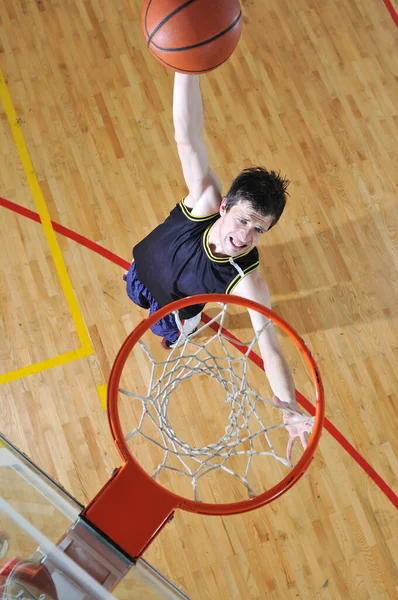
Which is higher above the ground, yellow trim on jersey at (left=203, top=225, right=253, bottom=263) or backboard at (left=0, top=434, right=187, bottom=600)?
yellow trim on jersey at (left=203, top=225, right=253, bottom=263)

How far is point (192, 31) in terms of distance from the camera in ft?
8.14

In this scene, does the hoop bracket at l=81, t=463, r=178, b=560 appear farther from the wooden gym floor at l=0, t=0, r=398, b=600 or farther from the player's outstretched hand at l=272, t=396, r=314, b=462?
the wooden gym floor at l=0, t=0, r=398, b=600

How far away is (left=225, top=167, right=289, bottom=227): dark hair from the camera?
2504 millimetres

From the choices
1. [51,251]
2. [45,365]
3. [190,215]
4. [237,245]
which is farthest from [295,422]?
[51,251]

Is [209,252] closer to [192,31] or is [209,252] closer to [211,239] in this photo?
[211,239]

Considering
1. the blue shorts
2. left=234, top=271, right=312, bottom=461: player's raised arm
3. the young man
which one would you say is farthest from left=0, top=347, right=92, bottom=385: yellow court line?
left=234, top=271, right=312, bottom=461: player's raised arm

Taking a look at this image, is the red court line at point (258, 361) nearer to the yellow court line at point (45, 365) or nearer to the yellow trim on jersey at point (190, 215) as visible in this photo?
the yellow court line at point (45, 365)

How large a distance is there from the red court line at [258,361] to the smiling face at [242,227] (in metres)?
1.21

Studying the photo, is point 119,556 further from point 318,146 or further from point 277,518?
point 318,146

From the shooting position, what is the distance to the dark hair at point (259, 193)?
8.21 feet

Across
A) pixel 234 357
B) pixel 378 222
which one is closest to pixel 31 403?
pixel 234 357

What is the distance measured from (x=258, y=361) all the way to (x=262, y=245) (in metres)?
0.75

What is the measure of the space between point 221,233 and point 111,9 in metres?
2.47

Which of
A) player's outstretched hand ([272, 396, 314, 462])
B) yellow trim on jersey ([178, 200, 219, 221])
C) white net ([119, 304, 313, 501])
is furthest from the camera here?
white net ([119, 304, 313, 501])
